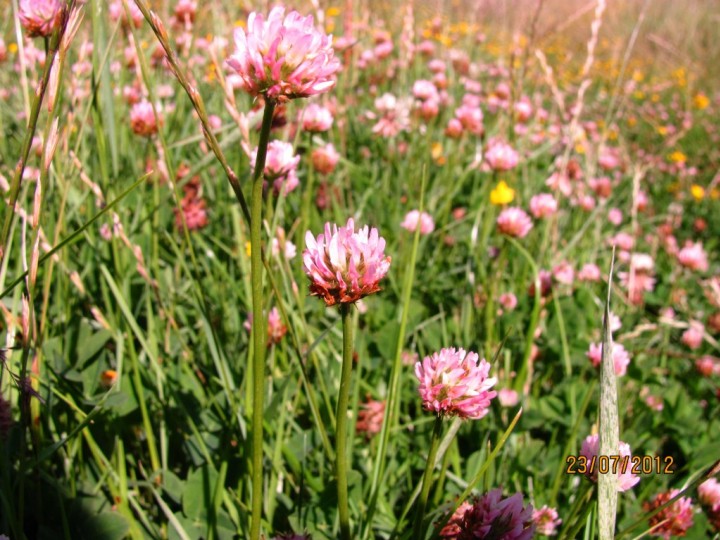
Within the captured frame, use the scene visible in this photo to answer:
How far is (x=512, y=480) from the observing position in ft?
3.41

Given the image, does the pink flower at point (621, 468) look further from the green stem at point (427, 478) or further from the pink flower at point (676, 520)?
the pink flower at point (676, 520)

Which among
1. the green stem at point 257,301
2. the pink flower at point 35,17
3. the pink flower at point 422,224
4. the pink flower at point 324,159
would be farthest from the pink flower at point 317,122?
the green stem at point 257,301

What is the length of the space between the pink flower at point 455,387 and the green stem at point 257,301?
0.16m

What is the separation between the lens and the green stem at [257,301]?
1.62ft

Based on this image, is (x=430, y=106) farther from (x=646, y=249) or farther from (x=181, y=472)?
(x=181, y=472)

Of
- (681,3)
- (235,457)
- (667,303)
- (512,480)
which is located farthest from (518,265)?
(681,3)

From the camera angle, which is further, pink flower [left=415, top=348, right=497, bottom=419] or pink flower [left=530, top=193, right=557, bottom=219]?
pink flower [left=530, top=193, right=557, bottom=219]

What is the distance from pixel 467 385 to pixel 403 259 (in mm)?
1067

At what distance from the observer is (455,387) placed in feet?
1.97

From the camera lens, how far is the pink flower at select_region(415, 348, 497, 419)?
0.60 meters

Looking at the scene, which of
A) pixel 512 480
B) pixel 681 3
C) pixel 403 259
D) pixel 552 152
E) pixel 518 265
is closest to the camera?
pixel 512 480

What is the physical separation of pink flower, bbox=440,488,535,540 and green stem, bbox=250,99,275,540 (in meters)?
0.22

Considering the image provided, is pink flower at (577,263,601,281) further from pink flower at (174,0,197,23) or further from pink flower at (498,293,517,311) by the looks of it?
pink flower at (174,0,197,23)

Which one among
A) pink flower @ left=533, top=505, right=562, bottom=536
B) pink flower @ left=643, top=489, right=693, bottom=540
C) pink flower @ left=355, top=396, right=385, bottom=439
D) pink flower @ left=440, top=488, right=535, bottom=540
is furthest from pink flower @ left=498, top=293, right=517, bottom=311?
pink flower @ left=440, top=488, right=535, bottom=540
